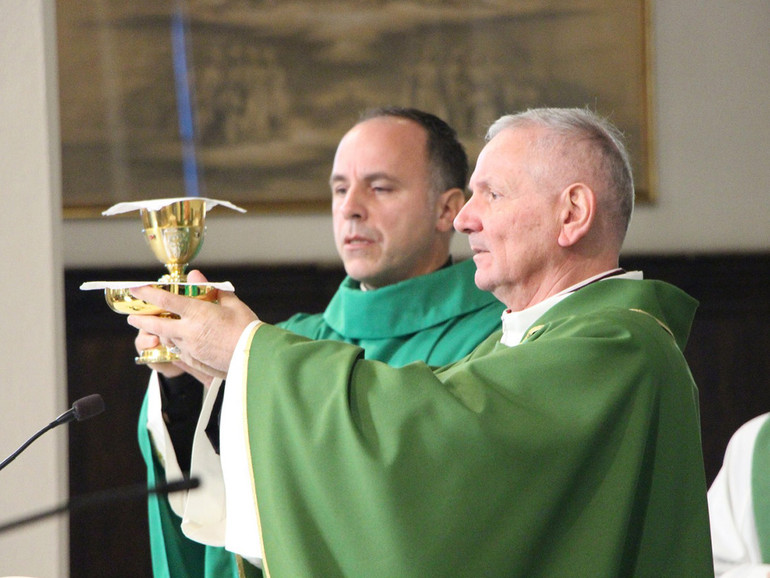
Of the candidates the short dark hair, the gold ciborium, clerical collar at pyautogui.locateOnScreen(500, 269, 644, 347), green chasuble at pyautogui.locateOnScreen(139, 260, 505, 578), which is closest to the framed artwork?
the short dark hair

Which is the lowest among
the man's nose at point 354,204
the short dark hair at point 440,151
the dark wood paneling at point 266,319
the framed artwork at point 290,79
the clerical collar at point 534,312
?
the dark wood paneling at point 266,319

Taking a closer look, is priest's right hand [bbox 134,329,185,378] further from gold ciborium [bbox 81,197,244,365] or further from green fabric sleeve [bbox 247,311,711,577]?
green fabric sleeve [bbox 247,311,711,577]

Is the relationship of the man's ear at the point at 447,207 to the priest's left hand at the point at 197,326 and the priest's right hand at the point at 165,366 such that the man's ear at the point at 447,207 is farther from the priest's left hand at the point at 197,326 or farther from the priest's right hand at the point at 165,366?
the priest's left hand at the point at 197,326

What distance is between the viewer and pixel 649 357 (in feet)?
7.05

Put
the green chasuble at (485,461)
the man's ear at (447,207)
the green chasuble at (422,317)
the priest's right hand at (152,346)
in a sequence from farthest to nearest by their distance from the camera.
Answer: the man's ear at (447,207), the green chasuble at (422,317), the priest's right hand at (152,346), the green chasuble at (485,461)

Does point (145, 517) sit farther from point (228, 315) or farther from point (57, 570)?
point (228, 315)

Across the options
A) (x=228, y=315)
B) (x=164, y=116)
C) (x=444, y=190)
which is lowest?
(x=228, y=315)

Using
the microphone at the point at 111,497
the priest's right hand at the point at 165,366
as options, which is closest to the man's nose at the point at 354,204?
the priest's right hand at the point at 165,366

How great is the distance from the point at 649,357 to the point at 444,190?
1571 mm

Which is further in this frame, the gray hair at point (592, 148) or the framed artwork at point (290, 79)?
the framed artwork at point (290, 79)

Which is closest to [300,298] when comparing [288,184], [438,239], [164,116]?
[288,184]

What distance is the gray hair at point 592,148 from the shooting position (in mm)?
2465

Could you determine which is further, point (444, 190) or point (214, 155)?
point (214, 155)

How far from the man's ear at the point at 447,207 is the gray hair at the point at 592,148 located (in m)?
1.05
